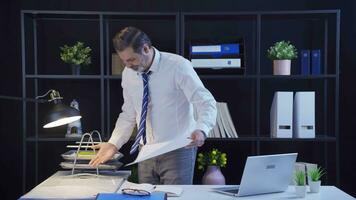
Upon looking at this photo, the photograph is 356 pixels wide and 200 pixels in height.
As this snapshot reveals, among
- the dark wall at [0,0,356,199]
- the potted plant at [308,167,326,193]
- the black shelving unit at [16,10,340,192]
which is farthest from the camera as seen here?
the dark wall at [0,0,356,199]

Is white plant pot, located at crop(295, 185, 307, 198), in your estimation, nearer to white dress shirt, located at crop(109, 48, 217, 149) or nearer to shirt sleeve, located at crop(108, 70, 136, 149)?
white dress shirt, located at crop(109, 48, 217, 149)

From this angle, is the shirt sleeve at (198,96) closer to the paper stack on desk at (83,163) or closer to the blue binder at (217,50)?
the paper stack on desk at (83,163)

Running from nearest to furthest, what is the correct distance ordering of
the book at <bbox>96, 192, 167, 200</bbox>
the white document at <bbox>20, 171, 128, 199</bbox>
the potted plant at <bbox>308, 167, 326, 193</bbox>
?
the book at <bbox>96, 192, 167, 200</bbox>
the white document at <bbox>20, 171, 128, 199</bbox>
the potted plant at <bbox>308, 167, 326, 193</bbox>

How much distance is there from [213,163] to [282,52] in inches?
37.7

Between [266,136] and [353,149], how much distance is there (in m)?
0.76

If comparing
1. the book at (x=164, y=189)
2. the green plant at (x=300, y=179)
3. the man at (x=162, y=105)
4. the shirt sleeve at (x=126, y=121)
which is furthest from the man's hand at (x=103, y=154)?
the green plant at (x=300, y=179)

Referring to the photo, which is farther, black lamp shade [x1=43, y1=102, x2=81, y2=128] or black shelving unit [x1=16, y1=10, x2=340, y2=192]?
black shelving unit [x1=16, y1=10, x2=340, y2=192]

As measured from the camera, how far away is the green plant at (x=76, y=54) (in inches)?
148

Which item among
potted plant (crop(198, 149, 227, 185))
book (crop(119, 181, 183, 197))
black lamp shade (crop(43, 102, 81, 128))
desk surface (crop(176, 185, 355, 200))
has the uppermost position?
black lamp shade (crop(43, 102, 81, 128))

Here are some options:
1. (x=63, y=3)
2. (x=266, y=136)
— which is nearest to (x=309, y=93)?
(x=266, y=136)

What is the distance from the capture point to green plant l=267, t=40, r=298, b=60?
3.70m

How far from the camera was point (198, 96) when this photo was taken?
8.88 ft

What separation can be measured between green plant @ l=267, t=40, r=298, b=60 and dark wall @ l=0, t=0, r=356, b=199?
45 centimetres

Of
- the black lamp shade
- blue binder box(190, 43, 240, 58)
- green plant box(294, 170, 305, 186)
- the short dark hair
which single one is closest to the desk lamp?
the black lamp shade
